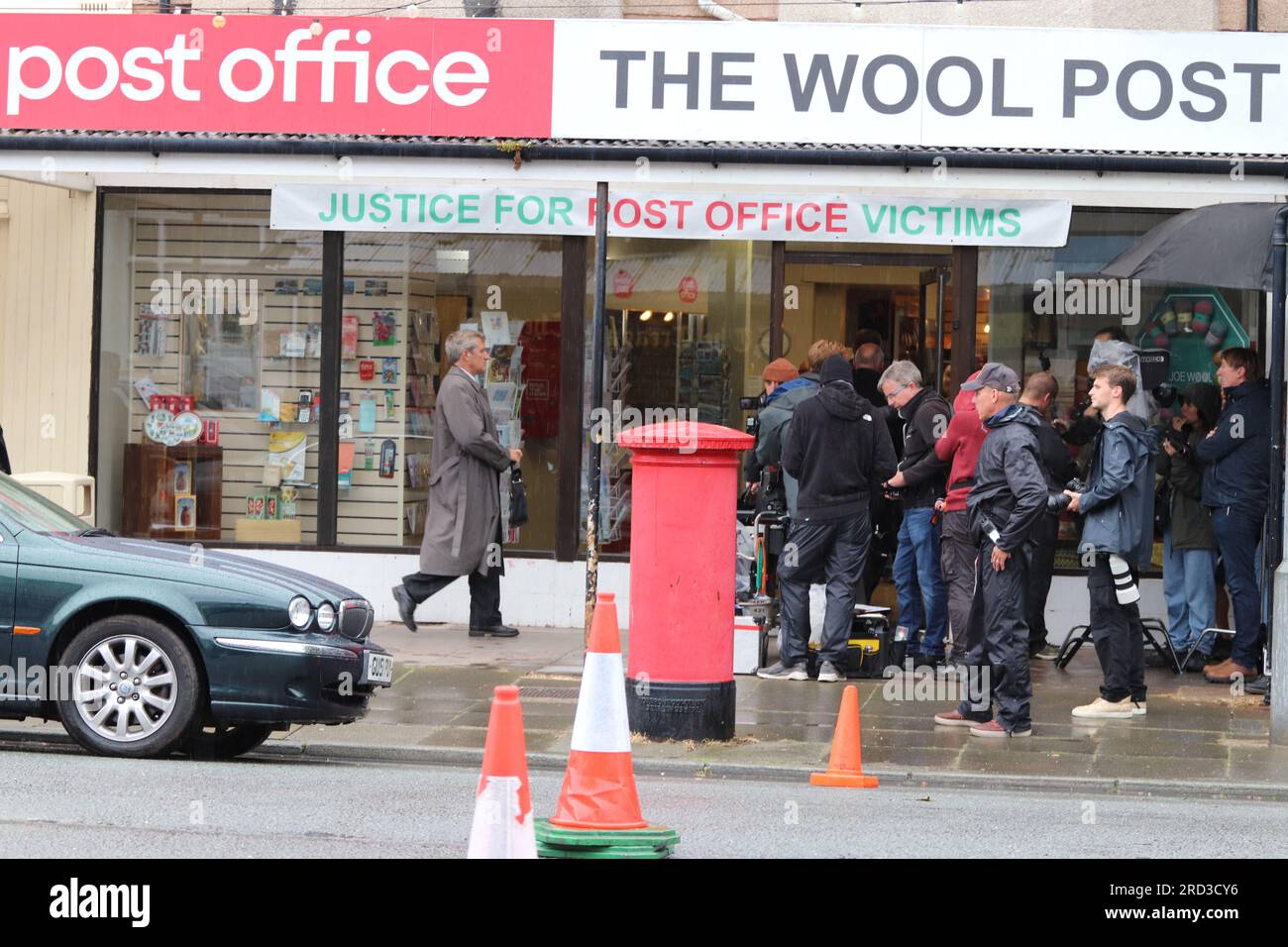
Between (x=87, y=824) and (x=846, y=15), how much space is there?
10.8 metres

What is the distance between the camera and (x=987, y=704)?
10.3 metres

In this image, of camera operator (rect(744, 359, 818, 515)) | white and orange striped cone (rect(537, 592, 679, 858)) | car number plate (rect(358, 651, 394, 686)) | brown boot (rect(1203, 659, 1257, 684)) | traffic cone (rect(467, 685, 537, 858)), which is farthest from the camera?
camera operator (rect(744, 359, 818, 515))

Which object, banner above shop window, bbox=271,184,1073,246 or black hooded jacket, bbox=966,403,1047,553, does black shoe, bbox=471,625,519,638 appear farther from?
black hooded jacket, bbox=966,403,1047,553

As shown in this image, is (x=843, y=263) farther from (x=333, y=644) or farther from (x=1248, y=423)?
(x=333, y=644)

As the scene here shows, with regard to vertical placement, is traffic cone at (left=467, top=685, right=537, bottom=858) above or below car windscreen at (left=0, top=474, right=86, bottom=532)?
below

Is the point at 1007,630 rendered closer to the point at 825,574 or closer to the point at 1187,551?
the point at 825,574

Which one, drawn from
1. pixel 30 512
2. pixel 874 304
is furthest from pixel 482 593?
pixel 30 512

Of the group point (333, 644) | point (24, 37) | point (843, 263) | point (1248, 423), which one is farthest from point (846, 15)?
point (333, 644)

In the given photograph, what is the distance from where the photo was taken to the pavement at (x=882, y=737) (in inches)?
352

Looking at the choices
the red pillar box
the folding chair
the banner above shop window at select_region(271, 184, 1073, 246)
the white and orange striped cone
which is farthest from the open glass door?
the white and orange striped cone

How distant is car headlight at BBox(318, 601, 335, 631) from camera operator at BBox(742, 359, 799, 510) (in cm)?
439

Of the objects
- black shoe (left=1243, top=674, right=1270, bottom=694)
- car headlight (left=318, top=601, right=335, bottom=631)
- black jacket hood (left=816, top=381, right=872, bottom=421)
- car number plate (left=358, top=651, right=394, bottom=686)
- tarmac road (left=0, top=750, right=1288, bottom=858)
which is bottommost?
tarmac road (left=0, top=750, right=1288, bottom=858)

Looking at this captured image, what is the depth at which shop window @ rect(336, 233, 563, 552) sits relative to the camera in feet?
46.6

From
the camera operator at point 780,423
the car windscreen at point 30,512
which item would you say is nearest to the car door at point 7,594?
the car windscreen at point 30,512
